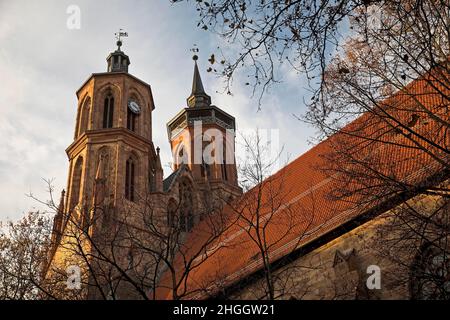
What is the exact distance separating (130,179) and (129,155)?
1.13 m

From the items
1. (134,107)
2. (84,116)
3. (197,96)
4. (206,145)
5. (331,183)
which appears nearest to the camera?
(331,183)

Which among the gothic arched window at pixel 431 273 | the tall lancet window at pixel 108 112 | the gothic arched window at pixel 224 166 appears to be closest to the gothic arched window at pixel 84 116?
the tall lancet window at pixel 108 112

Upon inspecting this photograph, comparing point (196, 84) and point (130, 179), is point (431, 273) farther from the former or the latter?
point (196, 84)

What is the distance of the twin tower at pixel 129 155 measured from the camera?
69.3 ft

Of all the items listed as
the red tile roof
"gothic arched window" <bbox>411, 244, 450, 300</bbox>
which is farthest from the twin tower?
"gothic arched window" <bbox>411, 244, 450, 300</bbox>

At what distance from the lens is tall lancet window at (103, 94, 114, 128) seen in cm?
2395

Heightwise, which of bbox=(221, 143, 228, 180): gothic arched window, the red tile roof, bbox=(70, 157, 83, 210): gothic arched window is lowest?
the red tile roof

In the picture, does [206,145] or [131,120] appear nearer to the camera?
[131,120]

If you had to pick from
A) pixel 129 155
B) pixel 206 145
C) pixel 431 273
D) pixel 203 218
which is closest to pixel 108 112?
pixel 129 155

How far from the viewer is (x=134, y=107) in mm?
24906

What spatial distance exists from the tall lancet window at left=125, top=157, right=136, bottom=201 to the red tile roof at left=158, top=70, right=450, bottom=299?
3.26 metres

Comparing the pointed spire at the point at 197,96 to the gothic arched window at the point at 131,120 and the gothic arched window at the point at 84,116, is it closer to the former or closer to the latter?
the gothic arched window at the point at 131,120

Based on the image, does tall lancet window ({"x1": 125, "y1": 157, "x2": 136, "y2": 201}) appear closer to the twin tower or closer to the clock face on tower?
the twin tower
